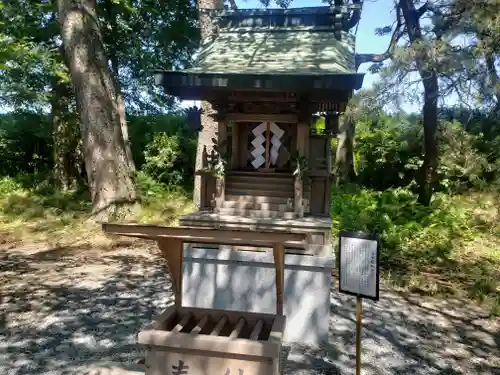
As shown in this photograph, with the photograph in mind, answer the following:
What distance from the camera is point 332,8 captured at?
6.40 metres

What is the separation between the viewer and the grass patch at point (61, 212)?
1045 centimetres

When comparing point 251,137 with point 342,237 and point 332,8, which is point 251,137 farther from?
point 342,237

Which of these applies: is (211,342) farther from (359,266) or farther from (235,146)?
(235,146)

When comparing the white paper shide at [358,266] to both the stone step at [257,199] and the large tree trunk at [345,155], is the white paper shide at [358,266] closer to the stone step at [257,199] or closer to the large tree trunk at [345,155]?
the stone step at [257,199]

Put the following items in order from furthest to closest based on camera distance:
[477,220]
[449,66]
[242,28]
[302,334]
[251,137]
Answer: [477,220], [449,66], [242,28], [251,137], [302,334]

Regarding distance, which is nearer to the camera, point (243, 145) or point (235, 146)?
point (235, 146)

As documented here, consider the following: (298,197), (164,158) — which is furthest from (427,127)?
(164,158)

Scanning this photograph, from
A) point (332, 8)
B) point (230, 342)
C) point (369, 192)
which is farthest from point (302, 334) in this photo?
point (369, 192)

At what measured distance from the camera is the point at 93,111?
428 inches

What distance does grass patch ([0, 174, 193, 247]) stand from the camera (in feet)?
34.3

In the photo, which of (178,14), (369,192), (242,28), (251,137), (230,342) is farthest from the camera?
(178,14)

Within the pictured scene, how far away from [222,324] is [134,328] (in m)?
2.38

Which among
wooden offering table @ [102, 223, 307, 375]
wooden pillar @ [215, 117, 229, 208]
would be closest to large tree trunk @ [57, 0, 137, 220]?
wooden pillar @ [215, 117, 229, 208]

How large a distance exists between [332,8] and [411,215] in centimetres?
724
